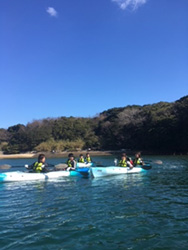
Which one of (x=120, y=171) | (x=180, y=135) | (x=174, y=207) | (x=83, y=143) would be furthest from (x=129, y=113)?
(x=174, y=207)

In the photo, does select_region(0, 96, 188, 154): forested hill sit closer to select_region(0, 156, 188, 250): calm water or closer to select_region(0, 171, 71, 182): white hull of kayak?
select_region(0, 171, 71, 182): white hull of kayak

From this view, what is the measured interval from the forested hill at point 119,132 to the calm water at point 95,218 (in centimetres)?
3457

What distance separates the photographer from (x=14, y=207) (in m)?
8.76

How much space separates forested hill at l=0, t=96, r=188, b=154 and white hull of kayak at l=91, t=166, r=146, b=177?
94.3 feet

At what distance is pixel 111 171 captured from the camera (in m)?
16.2

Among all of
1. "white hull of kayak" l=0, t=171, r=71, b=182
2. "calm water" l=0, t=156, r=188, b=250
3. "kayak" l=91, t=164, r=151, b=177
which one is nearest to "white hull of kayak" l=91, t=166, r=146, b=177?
"kayak" l=91, t=164, r=151, b=177

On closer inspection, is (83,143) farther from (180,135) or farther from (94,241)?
(94,241)

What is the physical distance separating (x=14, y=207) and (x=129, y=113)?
51.4 metres

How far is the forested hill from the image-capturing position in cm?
4509

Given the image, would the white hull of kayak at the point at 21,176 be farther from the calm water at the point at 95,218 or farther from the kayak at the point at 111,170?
the kayak at the point at 111,170

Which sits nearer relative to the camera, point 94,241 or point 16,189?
point 94,241

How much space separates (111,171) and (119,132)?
41.2m

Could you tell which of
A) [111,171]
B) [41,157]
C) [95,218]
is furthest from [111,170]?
[95,218]

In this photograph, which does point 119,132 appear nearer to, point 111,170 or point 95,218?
point 111,170
